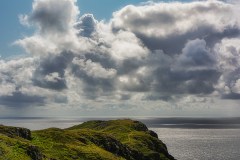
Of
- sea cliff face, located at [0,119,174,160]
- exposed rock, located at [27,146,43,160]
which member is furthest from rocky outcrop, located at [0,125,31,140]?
exposed rock, located at [27,146,43,160]

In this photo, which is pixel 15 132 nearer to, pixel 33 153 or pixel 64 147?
pixel 64 147

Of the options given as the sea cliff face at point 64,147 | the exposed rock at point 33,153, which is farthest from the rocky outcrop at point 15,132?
the exposed rock at point 33,153

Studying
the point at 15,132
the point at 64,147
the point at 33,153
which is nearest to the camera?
the point at 33,153

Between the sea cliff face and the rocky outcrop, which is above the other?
the rocky outcrop

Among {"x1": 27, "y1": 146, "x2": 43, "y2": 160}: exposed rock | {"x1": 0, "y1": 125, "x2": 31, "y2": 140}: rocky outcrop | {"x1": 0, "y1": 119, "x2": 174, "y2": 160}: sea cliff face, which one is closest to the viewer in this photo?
{"x1": 27, "y1": 146, "x2": 43, "y2": 160}: exposed rock

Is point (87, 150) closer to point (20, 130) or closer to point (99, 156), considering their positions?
point (99, 156)

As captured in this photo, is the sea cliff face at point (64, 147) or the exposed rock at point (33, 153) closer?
the exposed rock at point (33, 153)

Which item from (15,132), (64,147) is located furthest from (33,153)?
(64,147)

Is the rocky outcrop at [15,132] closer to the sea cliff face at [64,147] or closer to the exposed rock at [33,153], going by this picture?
the sea cliff face at [64,147]

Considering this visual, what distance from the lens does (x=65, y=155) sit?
125938 mm

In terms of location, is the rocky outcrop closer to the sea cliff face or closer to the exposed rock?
the sea cliff face

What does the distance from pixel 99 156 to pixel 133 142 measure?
6376 centimetres

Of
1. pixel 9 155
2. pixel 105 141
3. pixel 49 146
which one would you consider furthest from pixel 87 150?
pixel 9 155

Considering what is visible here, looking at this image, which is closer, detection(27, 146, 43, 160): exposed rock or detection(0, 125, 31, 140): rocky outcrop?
detection(27, 146, 43, 160): exposed rock
